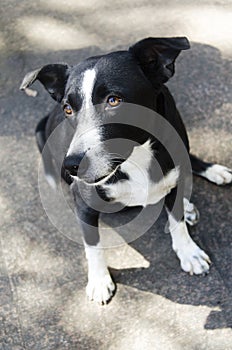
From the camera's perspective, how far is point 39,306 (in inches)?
137

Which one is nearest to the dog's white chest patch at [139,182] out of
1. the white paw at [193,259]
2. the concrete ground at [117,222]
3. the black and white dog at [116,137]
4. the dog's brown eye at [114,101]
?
the black and white dog at [116,137]

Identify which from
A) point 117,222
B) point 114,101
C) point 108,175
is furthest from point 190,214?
point 114,101

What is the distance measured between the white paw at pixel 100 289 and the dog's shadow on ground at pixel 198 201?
0.09m

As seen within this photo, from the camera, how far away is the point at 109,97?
2.76 metres

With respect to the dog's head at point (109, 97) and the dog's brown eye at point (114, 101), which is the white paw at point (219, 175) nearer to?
the dog's head at point (109, 97)

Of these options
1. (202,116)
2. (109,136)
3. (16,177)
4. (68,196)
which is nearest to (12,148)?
(16,177)

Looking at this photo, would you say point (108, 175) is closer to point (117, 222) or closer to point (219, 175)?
point (117, 222)

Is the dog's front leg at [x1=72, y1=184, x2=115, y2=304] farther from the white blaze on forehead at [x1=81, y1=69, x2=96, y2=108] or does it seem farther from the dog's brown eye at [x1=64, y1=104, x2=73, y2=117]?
the white blaze on forehead at [x1=81, y1=69, x2=96, y2=108]

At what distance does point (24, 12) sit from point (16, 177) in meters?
1.62

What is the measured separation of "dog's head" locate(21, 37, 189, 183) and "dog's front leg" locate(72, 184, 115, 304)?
1.62ft

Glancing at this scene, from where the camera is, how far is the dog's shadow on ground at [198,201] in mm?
3418

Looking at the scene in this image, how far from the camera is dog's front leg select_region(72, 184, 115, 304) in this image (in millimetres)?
3240

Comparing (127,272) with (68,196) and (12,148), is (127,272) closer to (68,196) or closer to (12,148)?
(68,196)

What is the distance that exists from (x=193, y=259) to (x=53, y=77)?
4.18 feet
